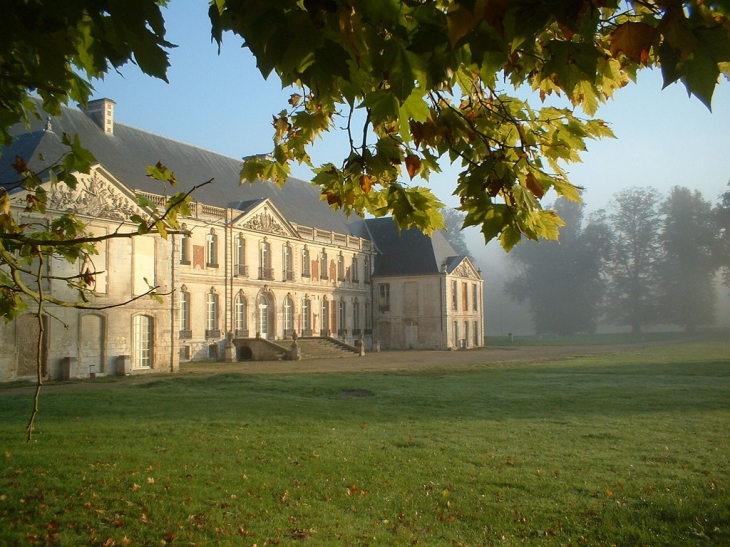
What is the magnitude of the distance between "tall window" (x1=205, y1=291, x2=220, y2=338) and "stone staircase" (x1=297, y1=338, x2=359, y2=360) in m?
4.69

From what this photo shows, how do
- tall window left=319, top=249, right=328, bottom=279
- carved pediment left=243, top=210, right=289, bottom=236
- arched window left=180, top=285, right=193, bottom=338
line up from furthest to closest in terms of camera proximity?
1. tall window left=319, top=249, right=328, bottom=279
2. carved pediment left=243, top=210, right=289, bottom=236
3. arched window left=180, top=285, right=193, bottom=338

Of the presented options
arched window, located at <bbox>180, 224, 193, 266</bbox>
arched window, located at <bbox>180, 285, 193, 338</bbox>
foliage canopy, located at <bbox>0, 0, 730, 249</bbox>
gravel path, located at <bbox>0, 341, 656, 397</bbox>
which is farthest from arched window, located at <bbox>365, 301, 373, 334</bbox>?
foliage canopy, located at <bbox>0, 0, 730, 249</bbox>

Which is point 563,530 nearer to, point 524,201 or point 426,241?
point 524,201

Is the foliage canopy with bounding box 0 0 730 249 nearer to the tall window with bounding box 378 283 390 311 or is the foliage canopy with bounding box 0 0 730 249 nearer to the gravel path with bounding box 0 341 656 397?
the gravel path with bounding box 0 341 656 397

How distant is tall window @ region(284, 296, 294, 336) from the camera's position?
128ft

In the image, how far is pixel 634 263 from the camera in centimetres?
7650

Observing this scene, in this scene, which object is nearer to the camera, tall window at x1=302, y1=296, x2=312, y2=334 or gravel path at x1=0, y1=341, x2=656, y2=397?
gravel path at x1=0, y1=341, x2=656, y2=397

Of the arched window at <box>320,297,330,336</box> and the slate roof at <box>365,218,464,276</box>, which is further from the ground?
the slate roof at <box>365,218,464,276</box>

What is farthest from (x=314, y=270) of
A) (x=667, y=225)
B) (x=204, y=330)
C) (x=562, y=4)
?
(x=667, y=225)

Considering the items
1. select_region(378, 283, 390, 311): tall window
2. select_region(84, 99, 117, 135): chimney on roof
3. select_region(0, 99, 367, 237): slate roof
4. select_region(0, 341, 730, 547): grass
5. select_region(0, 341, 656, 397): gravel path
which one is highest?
select_region(84, 99, 117, 135): chimney on roof

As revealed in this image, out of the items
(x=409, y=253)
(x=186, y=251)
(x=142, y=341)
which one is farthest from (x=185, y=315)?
(x=409, y=253)

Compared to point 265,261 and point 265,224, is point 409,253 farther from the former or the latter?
point 265,224

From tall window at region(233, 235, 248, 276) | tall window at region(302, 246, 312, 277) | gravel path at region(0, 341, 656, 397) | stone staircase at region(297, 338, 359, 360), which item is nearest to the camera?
gravel path at region(0, 341, 656, 397)

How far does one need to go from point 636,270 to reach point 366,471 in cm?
7559
